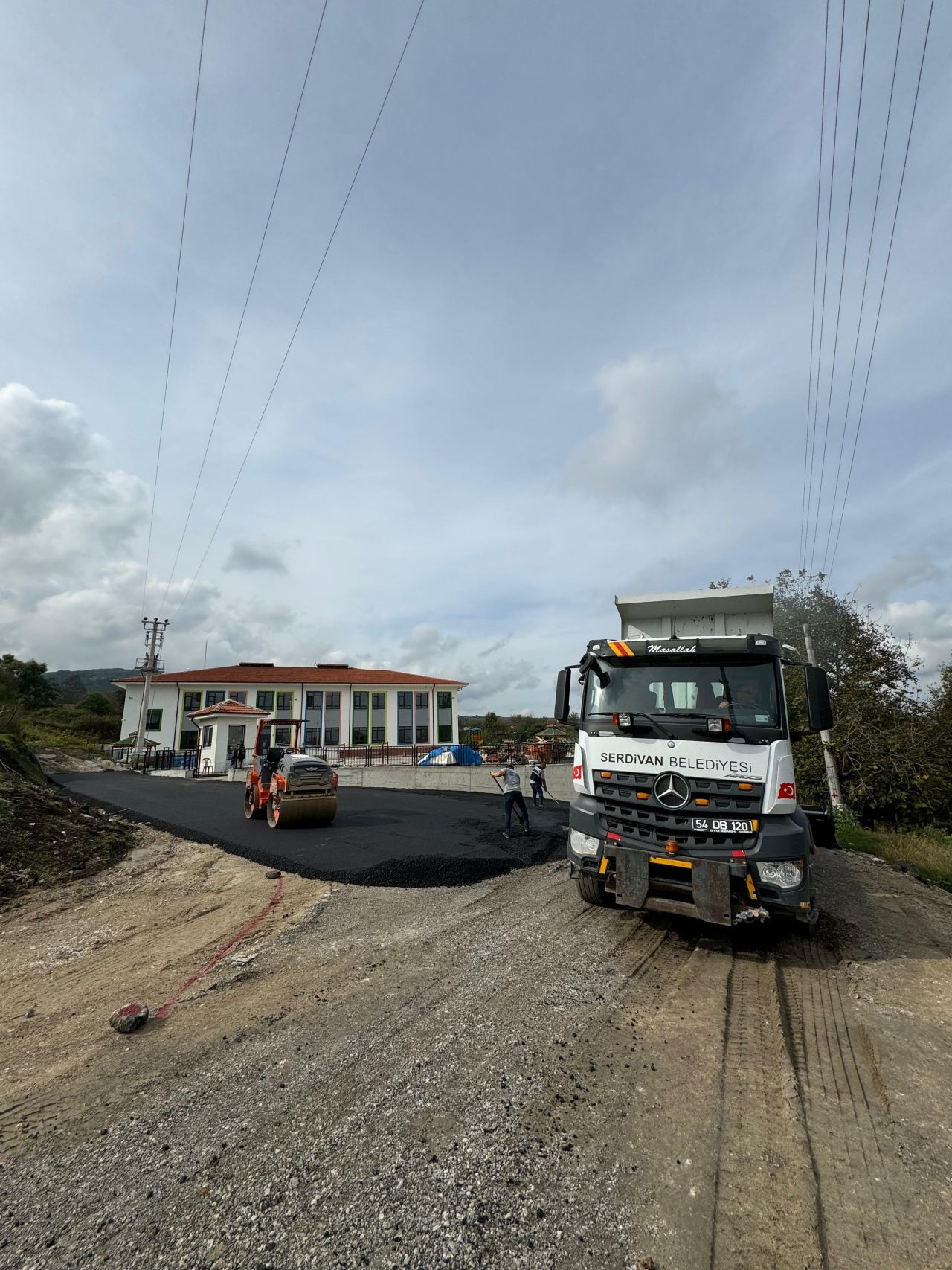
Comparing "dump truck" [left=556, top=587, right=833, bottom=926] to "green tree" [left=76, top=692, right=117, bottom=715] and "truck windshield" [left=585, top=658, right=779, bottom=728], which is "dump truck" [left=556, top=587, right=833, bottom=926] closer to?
"truck windshield" [left=585, top=658, right=779, bottom=728]

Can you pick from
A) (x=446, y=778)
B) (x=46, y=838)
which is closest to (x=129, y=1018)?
(x=46, y=838)

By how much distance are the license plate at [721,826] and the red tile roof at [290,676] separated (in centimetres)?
4598

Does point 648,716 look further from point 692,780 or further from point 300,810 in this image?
point 300,810

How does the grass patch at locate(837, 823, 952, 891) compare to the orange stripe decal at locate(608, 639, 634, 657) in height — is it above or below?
below

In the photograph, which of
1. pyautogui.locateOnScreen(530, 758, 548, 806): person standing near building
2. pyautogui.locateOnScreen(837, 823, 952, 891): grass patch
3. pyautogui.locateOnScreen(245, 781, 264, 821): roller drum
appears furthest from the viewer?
pyautogui.locateOnScreen(530, 758, 548, 806): person standing near building

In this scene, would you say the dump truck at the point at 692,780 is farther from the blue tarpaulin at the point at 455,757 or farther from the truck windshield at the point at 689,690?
the blue tarpaulin at the point at 455,757

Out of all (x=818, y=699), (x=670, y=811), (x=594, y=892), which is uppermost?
(x=818, y=699)

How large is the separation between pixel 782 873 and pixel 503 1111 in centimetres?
292

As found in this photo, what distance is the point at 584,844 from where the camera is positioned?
554 cm

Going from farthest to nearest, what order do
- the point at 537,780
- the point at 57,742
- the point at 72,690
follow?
the point at 72,690 < the point at 57,742 < the point at 537,780

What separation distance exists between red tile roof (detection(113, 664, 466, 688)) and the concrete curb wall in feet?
79.5

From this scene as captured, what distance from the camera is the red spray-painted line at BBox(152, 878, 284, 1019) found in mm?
4355

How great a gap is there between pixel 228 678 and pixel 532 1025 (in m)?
48.3

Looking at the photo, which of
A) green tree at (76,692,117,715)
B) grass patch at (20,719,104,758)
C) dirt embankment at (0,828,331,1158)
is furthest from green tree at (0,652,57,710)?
dirt embankment at (0,828,331,1158)
